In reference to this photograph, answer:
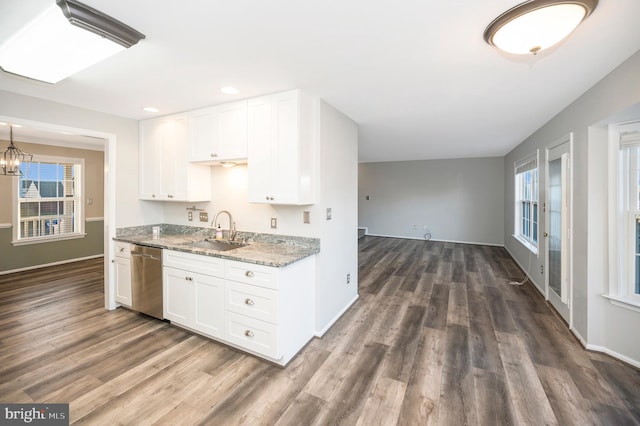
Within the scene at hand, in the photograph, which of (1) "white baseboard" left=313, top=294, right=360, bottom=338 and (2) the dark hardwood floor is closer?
(2) the dark hardwood floor

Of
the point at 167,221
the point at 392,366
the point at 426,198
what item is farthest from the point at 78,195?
the point at 426,198

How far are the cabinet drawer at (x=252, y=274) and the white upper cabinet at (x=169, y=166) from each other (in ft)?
4.33

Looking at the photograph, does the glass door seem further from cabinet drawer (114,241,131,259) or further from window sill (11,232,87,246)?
window sill (11,232,87,246)

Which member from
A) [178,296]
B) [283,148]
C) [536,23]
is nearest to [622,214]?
[536,23]

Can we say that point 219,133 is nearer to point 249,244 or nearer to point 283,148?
point 283,148

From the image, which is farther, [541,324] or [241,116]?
[541,324]

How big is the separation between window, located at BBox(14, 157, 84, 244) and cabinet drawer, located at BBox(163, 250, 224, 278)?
14.1 ft

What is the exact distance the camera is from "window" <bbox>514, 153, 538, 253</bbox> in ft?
14.7

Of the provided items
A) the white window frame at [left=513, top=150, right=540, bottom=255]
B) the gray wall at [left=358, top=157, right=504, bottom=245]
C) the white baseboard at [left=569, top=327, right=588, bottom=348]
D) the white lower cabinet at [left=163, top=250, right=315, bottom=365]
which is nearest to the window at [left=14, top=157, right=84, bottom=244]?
the white lower cabinet at [left=163, top=250, right=315, bottom=365]

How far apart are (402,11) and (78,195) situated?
6.94m

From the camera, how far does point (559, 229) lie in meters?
3.28

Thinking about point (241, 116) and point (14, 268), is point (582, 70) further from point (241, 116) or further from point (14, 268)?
point (14, 268)

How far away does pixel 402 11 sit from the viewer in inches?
56.7

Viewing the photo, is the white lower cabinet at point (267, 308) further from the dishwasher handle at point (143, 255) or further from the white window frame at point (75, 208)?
the white window frame at point (75, 208)
